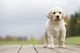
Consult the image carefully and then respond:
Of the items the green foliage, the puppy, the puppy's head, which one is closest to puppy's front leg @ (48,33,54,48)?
the puppy

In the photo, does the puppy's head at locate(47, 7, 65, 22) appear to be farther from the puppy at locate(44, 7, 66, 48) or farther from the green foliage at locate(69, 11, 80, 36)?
the green foliage at locate(69, 11, 80, 36)

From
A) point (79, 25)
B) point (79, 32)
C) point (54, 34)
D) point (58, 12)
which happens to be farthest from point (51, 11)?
point (79, 25)

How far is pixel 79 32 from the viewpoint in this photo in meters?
52.5

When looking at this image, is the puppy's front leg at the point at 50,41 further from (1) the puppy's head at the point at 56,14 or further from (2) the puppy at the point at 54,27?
(1) the puppy's head at the point at 56,14

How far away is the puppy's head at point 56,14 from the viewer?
572cm

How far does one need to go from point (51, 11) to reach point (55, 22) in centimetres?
29

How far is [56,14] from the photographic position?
5723mm

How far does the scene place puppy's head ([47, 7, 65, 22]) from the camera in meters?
5.72

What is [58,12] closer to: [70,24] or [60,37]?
[60,37]

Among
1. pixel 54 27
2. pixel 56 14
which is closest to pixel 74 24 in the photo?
pixel 54 27

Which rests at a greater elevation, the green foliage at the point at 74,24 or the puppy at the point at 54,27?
the puppy at the point at 54,27

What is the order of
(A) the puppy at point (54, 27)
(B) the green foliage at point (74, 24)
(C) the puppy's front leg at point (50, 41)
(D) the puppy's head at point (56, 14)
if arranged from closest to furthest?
(D) the puppy's head at point (56, 14) < (A) the puppy at point (54, 27) < (C) the puppy's front leg at point (50, 41) < (B) the green foliage at point (74, 24)

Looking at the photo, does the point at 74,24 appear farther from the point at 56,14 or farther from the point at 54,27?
the point at 56,14

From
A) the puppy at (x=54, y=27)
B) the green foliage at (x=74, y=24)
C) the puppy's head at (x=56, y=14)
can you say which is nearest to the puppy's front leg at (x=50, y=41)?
the puppy at (x=54, y=27)
